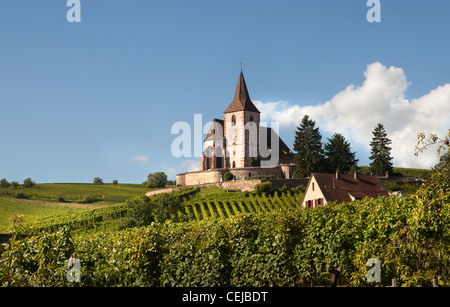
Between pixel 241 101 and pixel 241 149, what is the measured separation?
9.46 meters

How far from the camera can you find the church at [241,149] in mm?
74625

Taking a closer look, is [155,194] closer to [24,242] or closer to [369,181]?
[369,181]

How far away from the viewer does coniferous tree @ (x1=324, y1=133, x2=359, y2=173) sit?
7069 centimetres

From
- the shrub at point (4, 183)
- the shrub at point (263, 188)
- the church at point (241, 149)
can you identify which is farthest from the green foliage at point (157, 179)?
the shrub at point (263, 188)

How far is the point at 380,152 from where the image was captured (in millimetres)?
71312

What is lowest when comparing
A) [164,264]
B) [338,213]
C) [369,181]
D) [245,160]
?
[164,264]

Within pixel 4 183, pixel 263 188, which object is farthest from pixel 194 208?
pixel 4 183

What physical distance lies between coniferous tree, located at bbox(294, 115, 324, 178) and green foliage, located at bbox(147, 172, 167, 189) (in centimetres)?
3319

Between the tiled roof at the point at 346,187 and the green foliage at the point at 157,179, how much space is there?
5527 centimetres

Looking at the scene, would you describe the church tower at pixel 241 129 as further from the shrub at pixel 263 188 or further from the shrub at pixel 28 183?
the shrub at pixel 28 183

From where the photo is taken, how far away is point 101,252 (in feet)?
61.2
